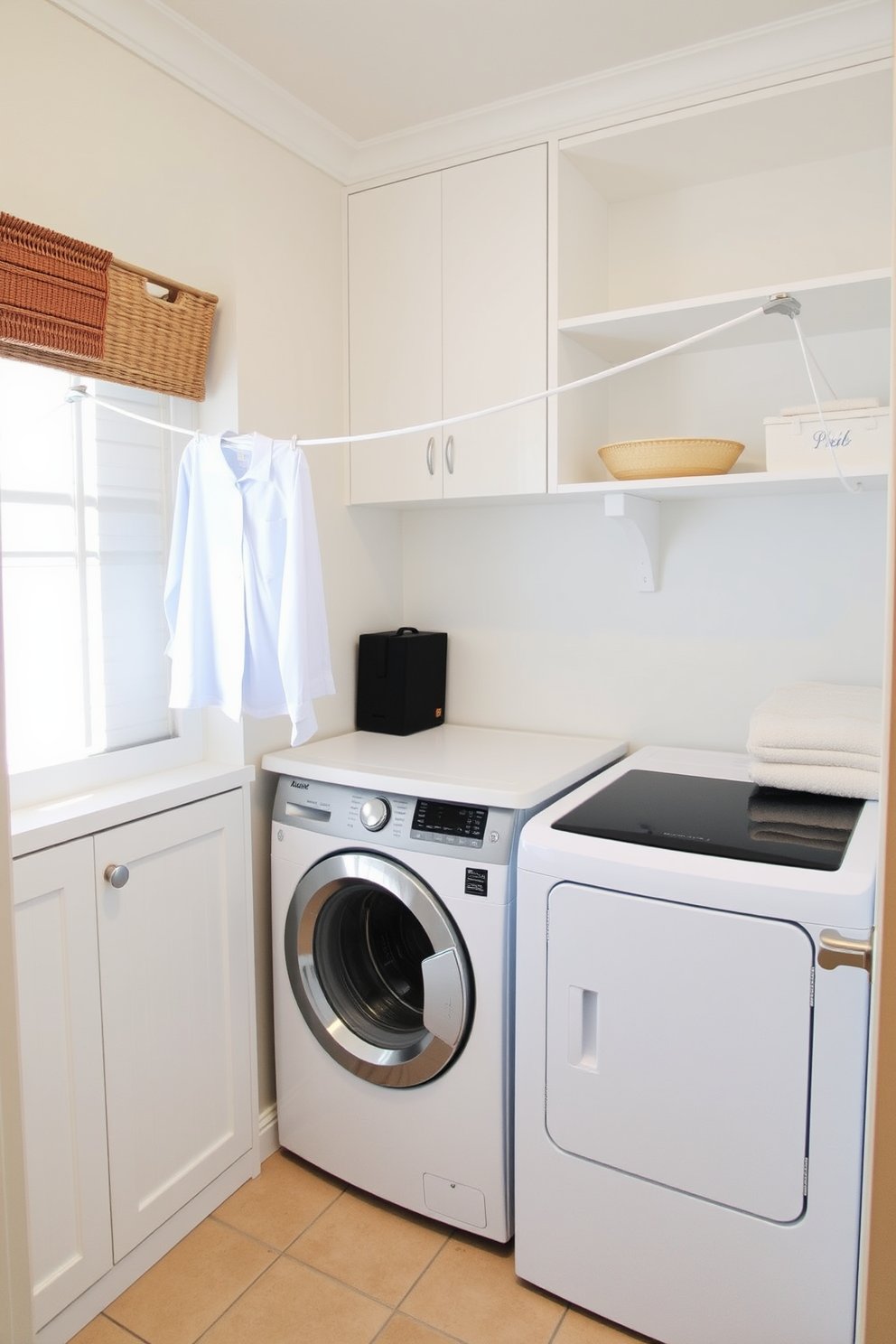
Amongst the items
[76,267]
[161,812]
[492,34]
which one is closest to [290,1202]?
[161,812]

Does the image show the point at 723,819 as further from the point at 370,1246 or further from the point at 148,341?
the point at 148,341

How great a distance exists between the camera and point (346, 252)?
234cm

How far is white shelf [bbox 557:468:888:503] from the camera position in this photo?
1.73 metres

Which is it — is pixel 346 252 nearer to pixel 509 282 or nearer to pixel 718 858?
pixel 509 282

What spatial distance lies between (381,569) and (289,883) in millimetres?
969

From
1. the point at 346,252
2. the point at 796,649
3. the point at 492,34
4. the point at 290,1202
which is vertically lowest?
the point at 290,1202

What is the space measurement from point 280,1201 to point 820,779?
1.53 m

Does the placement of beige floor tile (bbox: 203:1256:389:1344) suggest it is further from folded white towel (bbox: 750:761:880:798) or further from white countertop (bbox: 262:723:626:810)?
folded white towel (bbox: 750:761:880:798)

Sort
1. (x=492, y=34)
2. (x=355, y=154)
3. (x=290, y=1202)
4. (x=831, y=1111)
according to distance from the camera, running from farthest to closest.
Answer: (x=355, y=154)
(x=290, y=1202)
(x=492, y=34)
(x=831, y=1111)

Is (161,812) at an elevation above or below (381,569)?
below

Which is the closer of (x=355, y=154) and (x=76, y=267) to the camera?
(x=76, y=267)

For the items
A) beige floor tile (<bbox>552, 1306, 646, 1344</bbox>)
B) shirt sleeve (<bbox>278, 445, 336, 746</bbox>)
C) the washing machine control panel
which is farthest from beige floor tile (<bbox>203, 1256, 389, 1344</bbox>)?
shirt sleeve (<bbox>278, 445, 336, 746</bbox>)

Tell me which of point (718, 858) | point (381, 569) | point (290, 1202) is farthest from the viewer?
point (381, 569)

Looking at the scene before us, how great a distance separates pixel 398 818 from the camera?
1.88m
